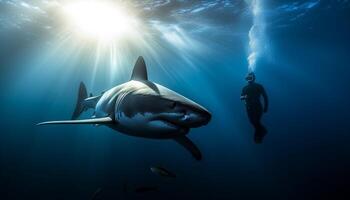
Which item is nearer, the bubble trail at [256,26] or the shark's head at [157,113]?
the shark's head at [157,113]

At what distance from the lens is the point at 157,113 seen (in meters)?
4.14

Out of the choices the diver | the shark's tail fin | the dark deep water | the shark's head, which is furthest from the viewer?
the dark deep water

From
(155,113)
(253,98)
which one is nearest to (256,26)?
(253,98)

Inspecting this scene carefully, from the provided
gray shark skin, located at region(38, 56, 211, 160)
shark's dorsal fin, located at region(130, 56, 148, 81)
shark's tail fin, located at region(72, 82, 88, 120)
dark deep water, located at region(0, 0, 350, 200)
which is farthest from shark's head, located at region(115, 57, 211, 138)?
dark deep water, located at region(0, 0, 350, 200)

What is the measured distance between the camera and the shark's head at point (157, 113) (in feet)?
12.3

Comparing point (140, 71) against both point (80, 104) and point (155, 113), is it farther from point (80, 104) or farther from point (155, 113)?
point (80, 104)

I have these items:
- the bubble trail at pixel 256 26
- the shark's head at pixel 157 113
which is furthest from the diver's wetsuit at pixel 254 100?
the bubble trail at pixel 256 26

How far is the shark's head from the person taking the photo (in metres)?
3.76

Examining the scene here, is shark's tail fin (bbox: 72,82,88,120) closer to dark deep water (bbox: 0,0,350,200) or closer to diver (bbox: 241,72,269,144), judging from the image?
dark deep water (bbox: 0,0,350,200)

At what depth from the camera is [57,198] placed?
12469 millimetres

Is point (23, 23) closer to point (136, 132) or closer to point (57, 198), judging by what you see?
point (57, 198)

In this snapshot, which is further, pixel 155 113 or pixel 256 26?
pixel 256 26

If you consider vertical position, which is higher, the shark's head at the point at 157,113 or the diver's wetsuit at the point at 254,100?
the diver's wetsuit at the point at 254,100

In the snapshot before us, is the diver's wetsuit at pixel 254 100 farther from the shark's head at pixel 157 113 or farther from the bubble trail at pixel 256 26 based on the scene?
the bubble trail at pixel 256 26
